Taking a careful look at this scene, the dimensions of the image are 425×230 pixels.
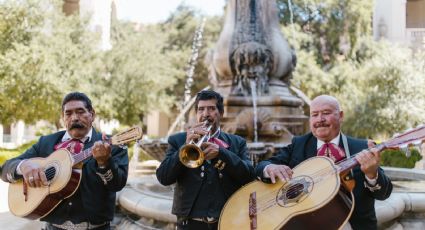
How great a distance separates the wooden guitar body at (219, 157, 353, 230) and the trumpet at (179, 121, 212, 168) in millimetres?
380

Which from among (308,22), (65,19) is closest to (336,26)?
(308,22)

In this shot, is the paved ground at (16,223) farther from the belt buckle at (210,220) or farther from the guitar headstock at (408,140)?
the guitar headstock at (408,140)

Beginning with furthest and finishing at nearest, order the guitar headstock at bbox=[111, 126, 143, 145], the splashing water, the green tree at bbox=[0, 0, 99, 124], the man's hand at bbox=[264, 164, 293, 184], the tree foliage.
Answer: the tree foliage
the green tree at bbox=[0, 0, 99, 124]
the splashing water
the guitar headstock at bbox=[111, 126, 143, 145]
the man's hand at bbox=[264, 164, 293, 184]

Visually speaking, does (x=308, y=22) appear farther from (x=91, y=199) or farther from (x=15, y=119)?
(x=91, y=199)

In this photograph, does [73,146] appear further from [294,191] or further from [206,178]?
[294,191]

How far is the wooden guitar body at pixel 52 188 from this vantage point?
2.81 m

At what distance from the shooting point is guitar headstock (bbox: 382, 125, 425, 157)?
2227mm

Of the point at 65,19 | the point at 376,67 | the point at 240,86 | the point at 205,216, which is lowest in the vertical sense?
the point at 205,216

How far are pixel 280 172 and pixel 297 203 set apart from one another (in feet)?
0.76

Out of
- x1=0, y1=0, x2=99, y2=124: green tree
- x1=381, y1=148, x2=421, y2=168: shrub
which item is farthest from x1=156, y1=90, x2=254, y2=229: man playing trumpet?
x1=0, y1=0, x2=99, y2=124: green tree

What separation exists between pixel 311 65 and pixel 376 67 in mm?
3682

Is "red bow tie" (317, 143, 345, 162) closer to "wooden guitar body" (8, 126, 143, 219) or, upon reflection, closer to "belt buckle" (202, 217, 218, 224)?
"belt buckle" (202, 217, 218, 224)

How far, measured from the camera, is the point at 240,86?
26.6 ft

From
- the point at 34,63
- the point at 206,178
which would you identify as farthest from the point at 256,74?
the point at 34,63
